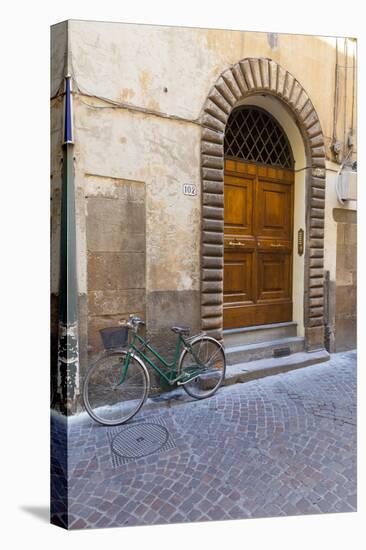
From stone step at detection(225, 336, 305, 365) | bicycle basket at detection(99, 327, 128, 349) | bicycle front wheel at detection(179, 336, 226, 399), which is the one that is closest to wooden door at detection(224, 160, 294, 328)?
stone step at detection(225, 336, 305, 365)

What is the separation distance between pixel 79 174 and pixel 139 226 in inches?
20.6

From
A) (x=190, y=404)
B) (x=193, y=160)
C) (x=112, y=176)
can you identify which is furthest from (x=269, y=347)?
(x=112, y=176)

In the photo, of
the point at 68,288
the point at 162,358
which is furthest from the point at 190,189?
the point at 162,358

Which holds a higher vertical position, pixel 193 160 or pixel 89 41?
pixel 89 41

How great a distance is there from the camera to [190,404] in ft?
9.62

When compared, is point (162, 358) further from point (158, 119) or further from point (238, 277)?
point (158, 119)

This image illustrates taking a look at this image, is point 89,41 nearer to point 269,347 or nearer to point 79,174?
point 79,174

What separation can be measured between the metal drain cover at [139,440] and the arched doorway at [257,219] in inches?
40.6

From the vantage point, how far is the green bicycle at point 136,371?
2.66 metres

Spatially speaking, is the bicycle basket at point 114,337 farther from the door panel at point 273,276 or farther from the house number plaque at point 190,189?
the door panel at point 273,276

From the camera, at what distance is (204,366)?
301 centimetres

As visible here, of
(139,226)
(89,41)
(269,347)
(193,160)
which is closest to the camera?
(89,41)

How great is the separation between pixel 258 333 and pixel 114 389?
136 centimetres

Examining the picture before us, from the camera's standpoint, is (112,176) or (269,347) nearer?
(112,176)
